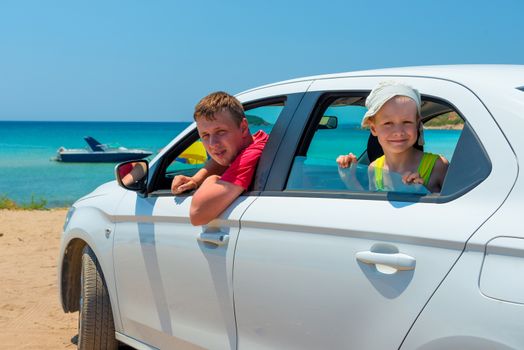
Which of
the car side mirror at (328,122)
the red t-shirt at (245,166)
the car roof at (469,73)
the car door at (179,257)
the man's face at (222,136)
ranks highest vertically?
the car roof at (469,73)

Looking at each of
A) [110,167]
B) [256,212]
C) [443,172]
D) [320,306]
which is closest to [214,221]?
[256,212]

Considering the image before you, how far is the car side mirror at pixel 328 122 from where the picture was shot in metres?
3.13

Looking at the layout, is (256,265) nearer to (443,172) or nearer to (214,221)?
(214,221)

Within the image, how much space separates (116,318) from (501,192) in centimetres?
272

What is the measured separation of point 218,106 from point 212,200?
516mm

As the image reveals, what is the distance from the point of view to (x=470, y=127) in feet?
7.61

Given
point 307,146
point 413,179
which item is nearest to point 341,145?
point 307,146

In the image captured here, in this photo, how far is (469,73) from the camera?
8.26 feet

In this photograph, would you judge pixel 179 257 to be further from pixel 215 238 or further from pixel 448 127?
pixel 448 127

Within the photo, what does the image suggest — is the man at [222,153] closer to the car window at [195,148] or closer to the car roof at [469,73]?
the car window at [195,148]

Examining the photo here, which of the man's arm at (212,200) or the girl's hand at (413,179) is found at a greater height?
the girl's hand at (413,179)

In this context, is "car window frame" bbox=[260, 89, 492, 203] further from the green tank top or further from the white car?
the green tank top

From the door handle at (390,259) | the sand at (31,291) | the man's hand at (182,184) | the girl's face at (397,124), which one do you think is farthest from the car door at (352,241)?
the sand at (31,291)

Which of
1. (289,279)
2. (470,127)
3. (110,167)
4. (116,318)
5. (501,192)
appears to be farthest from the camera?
(110,167)
